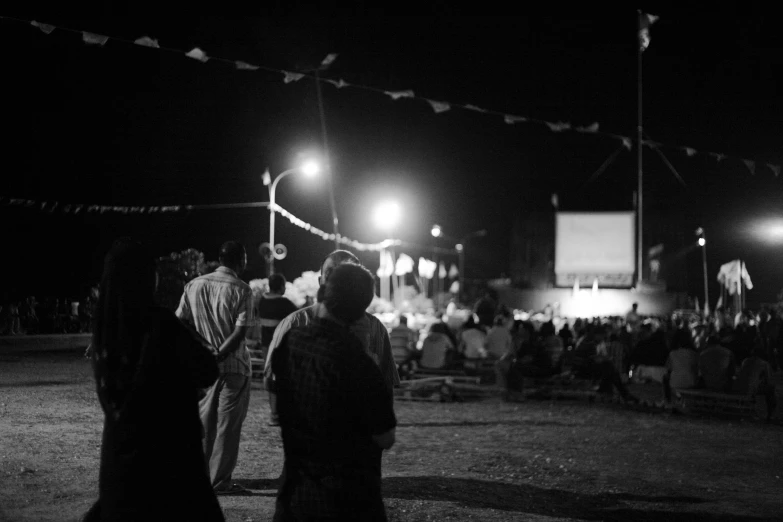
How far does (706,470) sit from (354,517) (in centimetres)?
595

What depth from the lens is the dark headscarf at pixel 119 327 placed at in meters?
3.21

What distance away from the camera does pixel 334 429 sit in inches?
122

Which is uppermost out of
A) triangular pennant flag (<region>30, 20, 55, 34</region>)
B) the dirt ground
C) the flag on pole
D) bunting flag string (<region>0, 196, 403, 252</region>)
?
the flag on pole

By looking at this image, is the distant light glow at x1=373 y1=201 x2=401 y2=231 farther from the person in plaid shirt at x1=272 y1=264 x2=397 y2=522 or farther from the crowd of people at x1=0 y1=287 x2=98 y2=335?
the person in plaid shirt at x1=272 y1=264 x2=397 y2=522

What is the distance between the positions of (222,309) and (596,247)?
33276mm

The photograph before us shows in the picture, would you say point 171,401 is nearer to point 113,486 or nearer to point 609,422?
point 113,486

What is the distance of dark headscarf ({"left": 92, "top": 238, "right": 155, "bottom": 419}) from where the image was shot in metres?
3.21

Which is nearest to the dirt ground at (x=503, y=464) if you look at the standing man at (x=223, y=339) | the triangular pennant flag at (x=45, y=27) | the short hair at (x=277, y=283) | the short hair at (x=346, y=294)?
the standing man at (x=223, y=339)

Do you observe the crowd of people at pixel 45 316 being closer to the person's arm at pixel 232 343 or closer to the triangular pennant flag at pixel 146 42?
the triangular pennant flag at pixel 146 42

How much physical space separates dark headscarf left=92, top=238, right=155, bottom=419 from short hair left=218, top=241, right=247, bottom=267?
2633 millimetres

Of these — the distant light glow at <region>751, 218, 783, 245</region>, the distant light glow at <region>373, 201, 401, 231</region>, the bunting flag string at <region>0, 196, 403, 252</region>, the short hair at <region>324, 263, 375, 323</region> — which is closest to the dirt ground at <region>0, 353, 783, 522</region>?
the short hair at <region>324, 263, 375, 323</region>

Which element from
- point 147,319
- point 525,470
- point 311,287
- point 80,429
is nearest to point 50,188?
point 311,287

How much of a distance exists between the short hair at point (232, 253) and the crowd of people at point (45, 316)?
20971 millimetres

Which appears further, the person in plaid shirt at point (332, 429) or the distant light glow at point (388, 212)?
the distant light glow at point (388, 212)
